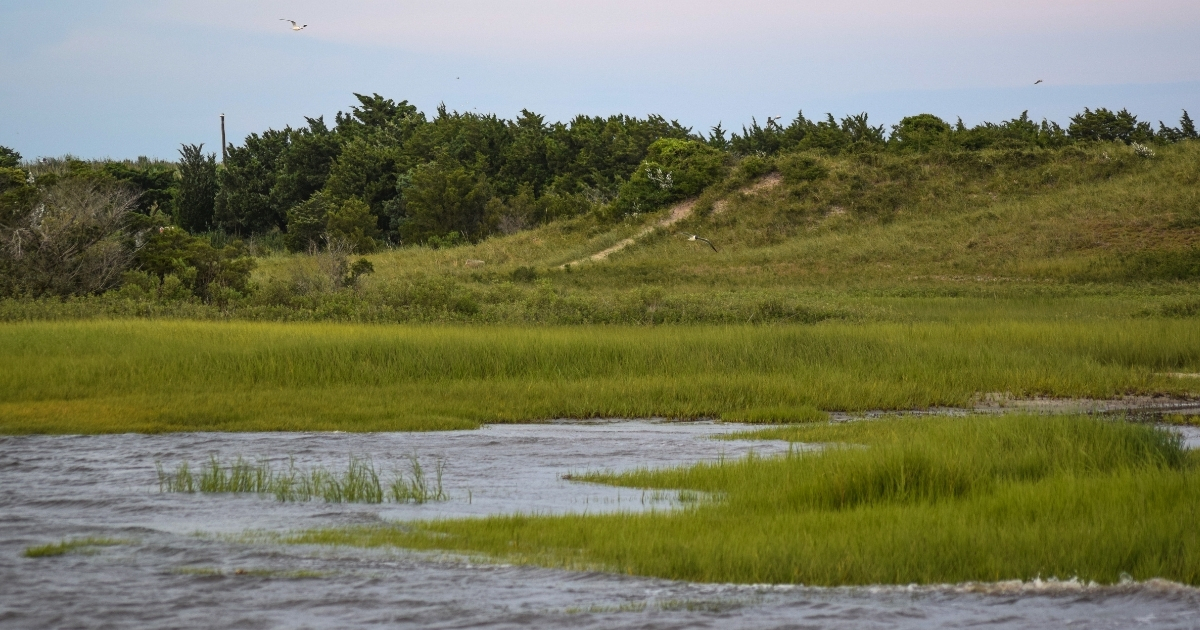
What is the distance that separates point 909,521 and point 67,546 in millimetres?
6434

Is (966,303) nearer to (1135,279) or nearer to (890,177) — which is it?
(1135,279)

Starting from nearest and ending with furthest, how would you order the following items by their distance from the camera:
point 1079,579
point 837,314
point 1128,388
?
1. point 1079,579
2. point 1128,388
3. point 837,314

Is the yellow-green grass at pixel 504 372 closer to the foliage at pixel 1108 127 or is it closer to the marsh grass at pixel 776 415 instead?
the marsh grass at pixel 776 415

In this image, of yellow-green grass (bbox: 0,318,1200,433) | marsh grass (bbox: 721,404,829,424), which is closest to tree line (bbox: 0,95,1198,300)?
yellow-green grass (bbox: 0,318,1200,433)

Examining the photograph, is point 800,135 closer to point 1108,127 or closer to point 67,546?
point 1108,127

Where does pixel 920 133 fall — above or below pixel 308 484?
above

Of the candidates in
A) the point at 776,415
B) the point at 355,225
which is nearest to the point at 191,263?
the point at 776,415

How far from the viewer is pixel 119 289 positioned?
32844 mm

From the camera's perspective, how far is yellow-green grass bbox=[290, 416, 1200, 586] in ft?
26.3

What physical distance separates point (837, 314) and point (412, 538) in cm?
2311

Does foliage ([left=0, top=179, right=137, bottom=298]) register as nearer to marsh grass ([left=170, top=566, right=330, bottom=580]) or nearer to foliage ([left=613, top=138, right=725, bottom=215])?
marsh grass ([left=170, top=566, right=330, bottom=580])

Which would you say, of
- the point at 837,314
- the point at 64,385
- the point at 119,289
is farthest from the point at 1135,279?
the point at 64,385

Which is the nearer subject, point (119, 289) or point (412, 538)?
point (412, 538)

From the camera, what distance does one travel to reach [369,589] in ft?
26.1
